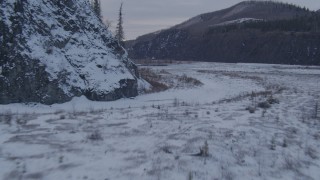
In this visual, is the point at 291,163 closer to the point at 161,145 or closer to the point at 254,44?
the point at 161,145

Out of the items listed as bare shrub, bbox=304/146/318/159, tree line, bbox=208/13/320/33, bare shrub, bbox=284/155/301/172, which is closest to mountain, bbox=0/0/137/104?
bare shrub, bbox=304/146/318/159

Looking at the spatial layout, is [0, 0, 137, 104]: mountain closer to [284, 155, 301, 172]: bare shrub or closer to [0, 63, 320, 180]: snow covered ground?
[0, 63, 320, 180]: snow covered ground

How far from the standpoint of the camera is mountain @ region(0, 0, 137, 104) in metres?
20.1

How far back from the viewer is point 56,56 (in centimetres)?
2236

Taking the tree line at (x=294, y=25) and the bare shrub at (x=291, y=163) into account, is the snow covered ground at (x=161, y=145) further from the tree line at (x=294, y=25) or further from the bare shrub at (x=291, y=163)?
the tree line at (x=294, y=25)

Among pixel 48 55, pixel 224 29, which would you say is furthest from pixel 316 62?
pixel 48 55

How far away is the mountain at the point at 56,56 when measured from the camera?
2014 cm

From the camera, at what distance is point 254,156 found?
9695 millimetres

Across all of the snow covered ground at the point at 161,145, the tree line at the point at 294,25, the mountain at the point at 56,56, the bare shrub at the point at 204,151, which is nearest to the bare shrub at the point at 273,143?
the snow covered ground at the point at 161,145

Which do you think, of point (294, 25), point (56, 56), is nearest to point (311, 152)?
point (56, 56)

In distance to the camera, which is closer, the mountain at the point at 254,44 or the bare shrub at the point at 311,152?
the bare shrub at the point at 311,152

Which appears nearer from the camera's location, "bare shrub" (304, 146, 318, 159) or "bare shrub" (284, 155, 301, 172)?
"bare shrub" (284, 155, 301, 172)

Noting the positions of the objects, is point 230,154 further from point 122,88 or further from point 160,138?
point 122,88

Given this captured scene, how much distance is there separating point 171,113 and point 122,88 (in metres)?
8.91
